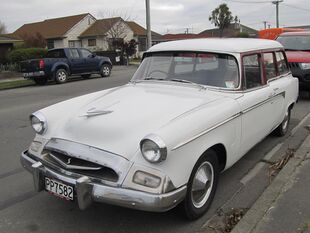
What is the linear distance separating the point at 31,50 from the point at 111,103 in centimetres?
2370

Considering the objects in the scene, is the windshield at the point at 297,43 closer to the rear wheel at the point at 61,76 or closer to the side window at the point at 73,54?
the rear wheel at the point at 61,76

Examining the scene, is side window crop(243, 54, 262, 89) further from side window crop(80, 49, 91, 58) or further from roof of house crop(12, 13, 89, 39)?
roof of house crop(12, 13, 89, 39)

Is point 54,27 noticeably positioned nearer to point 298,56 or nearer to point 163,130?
point 298,56

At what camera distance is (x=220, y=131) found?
389cm

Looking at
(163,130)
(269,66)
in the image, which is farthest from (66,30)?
(163,130)

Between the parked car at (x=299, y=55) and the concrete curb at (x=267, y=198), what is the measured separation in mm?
4930

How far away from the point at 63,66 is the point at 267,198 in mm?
15947

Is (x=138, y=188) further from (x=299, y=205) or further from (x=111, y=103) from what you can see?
(x=299, y=205)

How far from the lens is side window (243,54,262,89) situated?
4.73m

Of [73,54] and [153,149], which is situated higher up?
[73,54]

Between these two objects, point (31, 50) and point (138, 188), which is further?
point (31, 50)

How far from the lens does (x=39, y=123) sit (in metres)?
4.04

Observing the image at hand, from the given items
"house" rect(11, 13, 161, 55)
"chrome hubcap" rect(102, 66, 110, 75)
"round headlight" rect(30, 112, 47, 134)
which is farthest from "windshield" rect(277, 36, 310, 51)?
"house" rect(11, 13, 161, 55)

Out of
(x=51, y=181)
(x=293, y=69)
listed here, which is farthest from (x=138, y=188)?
(x=293, y=69)
